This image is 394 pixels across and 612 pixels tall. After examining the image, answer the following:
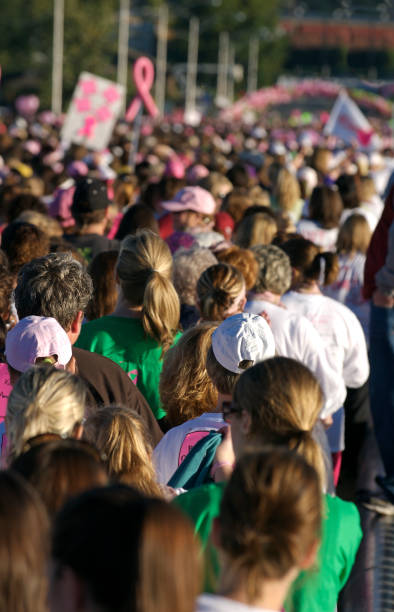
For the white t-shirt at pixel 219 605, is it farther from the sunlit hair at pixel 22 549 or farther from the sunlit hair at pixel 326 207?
the sunlit hair at pixel 326 207

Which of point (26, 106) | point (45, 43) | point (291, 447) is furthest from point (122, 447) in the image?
point (45, 43)

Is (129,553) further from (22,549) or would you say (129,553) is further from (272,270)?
(272,270)

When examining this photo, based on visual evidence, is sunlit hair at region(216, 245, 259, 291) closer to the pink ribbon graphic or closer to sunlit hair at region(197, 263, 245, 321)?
sunlit hair at region(197, 263, 245, 321)

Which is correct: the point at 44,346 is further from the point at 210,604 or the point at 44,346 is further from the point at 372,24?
the point at 372,24

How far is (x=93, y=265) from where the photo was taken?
19.5 feet

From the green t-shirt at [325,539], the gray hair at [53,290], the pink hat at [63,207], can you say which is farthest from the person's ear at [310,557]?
the pink hat at [63,207]

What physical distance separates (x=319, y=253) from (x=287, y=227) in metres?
2.51

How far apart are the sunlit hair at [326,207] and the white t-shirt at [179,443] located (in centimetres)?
508

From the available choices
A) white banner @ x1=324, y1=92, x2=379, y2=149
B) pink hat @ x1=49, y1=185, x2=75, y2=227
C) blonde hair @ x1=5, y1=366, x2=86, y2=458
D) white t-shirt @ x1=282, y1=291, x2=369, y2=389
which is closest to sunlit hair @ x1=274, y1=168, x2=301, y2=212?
pink hat @ x1=49, y1=185, x2=75, y2=227

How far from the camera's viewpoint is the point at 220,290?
5141mm

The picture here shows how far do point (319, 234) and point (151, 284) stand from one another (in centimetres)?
407

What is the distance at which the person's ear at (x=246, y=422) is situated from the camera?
9.96ft

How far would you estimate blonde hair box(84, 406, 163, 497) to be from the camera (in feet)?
10.9

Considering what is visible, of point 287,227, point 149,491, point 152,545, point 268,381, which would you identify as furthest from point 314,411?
point 287,227
